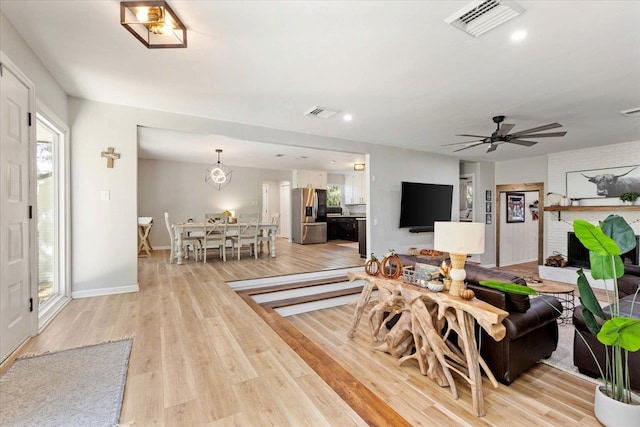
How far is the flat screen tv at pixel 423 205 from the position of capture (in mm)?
6281

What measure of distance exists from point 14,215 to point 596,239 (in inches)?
160

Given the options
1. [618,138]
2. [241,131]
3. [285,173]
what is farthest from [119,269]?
[618,138]

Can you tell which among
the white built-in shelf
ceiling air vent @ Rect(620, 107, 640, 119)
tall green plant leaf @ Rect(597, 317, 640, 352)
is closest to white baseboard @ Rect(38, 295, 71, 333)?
tall green plant leaf @ Rect(597, 317, 640, 352)

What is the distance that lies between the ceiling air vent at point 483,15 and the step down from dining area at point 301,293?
3.60 m

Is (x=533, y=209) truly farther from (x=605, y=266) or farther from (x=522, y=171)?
(x=605, y=266)

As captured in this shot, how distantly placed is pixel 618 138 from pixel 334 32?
632 centimetres

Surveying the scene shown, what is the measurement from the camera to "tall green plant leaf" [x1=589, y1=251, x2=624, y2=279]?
1.74 m

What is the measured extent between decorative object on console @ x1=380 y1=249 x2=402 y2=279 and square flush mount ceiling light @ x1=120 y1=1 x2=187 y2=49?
8.40 feet

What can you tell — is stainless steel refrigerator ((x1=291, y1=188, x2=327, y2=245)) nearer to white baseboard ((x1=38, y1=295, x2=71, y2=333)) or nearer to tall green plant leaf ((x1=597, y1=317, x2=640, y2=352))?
white baseboard ((x1=38, y1=295, x2=71, y2=333))

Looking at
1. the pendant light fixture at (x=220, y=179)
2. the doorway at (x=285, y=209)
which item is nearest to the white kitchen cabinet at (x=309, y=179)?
the doorway at (x=285, y=209)

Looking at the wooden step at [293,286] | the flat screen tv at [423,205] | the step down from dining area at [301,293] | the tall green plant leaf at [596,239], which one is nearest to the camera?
the tall green plant leaf at [596,239]

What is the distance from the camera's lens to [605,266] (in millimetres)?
1771

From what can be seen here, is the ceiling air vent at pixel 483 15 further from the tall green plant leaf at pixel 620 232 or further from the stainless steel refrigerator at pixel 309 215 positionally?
the stainless steel refrigerator at pixel 309 215

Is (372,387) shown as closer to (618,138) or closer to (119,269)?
(119,269)
